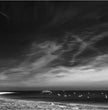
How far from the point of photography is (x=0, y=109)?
1436 centimetres
